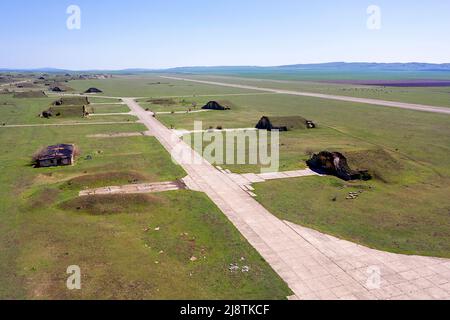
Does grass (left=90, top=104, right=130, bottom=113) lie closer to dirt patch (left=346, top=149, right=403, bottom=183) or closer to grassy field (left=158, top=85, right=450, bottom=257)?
grassy field (left=158, top=85, right=450, bottom=257)

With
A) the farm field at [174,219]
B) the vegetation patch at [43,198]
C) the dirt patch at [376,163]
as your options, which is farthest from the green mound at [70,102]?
the dirt patch at [376,163]

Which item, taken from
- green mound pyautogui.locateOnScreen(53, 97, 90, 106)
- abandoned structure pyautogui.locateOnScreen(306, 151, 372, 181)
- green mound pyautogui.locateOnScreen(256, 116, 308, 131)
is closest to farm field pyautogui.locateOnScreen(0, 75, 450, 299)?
abandoned structure pyautogui.locateOnScreen(306, 151, 372, 181)

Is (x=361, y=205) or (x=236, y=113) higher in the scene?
(x=236, y=113)

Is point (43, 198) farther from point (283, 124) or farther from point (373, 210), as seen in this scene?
point (283, 124)

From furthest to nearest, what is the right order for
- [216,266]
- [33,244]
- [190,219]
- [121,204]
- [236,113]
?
[236,113]
[121,204]
[190,219]
[33,244]
[216,266]

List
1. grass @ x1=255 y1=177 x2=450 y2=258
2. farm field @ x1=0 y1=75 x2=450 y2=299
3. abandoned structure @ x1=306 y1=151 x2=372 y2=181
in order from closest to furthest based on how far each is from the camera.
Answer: farm field @ x1=0 y1=75 x2=450 y2=299 < grass @ x1=255 y1=177 x2=450 y2=258 < abandoned structure @ x1=306 y1=151 x2=372 y2=181
